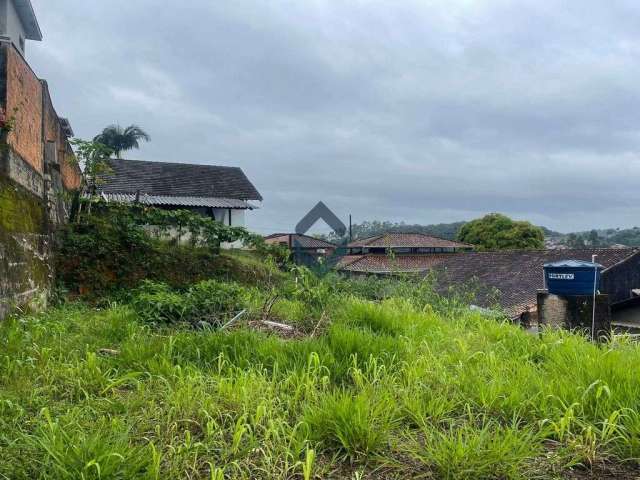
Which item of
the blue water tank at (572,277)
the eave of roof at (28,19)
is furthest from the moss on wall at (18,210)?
the eave of roof at (28,19)

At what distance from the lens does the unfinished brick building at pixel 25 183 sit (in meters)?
4.79

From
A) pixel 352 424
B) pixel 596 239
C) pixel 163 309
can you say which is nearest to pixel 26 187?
pixel 163 309

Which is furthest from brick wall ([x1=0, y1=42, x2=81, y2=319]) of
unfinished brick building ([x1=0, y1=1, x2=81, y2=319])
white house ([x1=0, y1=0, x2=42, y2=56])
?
white house ([x1=0, y1=0, x2=42, y2=56])

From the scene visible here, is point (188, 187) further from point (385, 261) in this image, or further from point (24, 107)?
point (24, 107)

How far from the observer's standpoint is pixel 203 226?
32.5 feet

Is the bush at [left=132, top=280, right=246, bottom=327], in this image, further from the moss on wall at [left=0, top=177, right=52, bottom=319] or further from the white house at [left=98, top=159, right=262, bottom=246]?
the white house at [left=98, top=159, right=262, bottom=246]

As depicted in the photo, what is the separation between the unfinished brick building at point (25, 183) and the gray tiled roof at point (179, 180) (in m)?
14.7

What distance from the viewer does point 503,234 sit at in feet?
121

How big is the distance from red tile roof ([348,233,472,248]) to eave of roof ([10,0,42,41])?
23271mm

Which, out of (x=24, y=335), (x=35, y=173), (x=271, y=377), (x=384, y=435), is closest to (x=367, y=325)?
(x=271, y=377)

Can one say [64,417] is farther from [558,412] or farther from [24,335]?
[558,412]

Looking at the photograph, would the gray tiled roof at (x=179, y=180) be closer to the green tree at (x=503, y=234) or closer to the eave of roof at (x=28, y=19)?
the eave of roof at (x=28, y=19)

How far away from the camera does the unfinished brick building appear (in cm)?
479

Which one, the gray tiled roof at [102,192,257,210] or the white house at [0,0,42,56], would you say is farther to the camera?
the gray tiled roof at [102,192,257,210]
